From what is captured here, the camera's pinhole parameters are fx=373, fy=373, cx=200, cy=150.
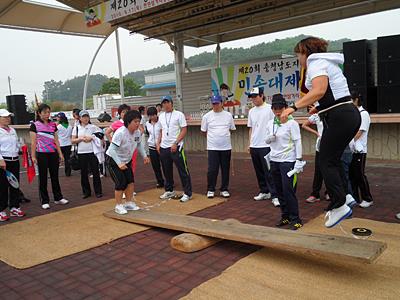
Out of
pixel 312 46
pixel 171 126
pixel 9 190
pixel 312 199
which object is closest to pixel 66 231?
pixel 9 190

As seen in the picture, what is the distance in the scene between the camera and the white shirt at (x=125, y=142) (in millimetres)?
5199

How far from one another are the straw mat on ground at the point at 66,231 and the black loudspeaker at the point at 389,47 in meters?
5.74

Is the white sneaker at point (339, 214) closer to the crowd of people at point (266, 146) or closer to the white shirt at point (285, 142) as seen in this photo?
the crowd of people at point (266, 146)

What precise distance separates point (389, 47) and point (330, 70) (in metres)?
6.80

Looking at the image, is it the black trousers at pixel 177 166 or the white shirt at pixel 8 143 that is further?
the black trousers at pixel 177 166

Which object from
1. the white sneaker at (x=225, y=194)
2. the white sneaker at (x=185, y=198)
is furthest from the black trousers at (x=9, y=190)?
Answer: the white sneaker at (x=225, y=194)

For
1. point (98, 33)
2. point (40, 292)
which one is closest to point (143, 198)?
point (40, 292)

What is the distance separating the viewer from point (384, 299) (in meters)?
2.80

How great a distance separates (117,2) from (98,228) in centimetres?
727

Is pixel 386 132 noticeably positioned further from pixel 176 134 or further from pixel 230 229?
pixel 230 229

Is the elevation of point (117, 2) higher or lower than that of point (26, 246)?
higher

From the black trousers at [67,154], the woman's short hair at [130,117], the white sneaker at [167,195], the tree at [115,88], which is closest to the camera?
the woman's short hair at [130,117]

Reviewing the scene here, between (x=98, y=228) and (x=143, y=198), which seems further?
(x=143, y=198)

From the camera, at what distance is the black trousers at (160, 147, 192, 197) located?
6.24 metres
